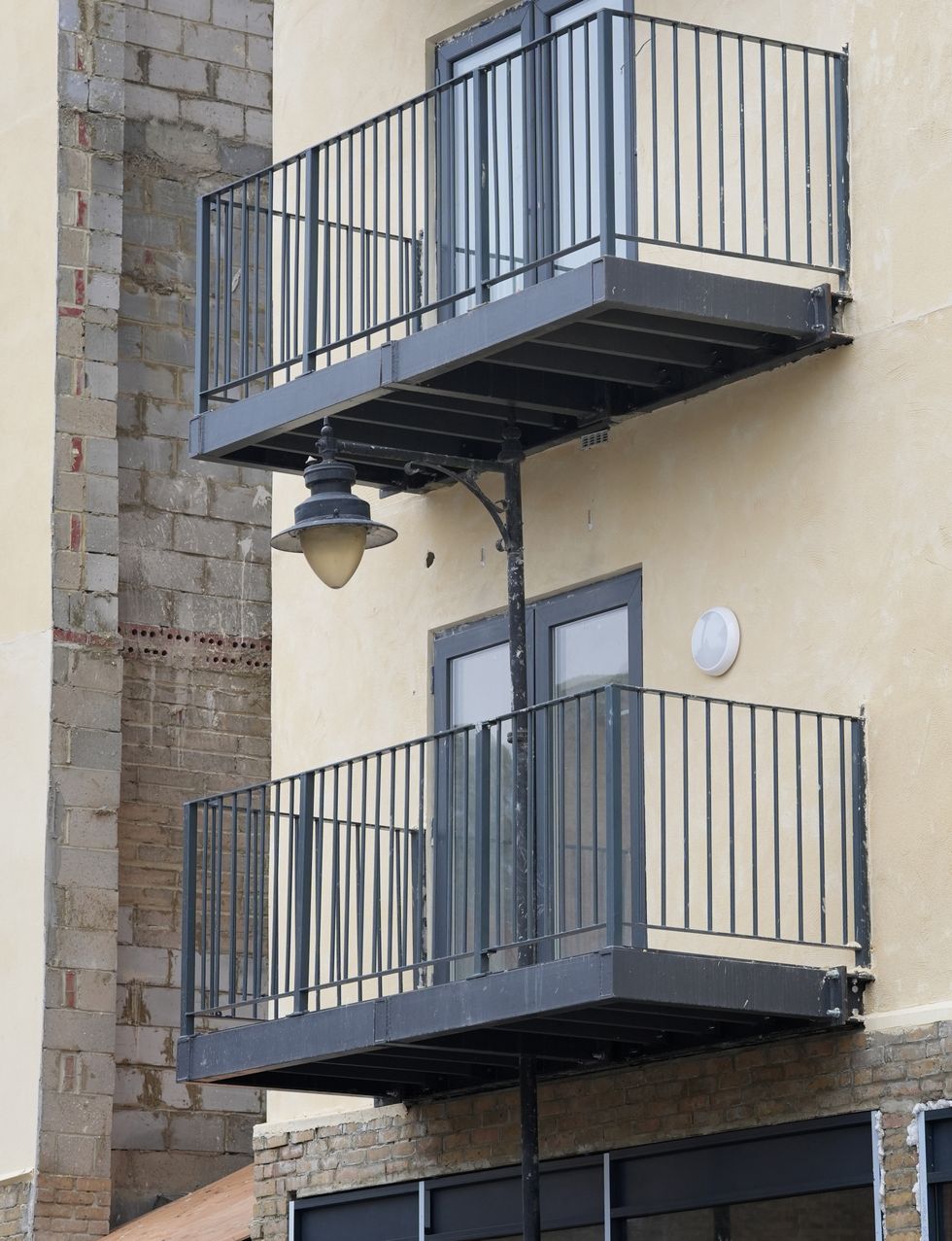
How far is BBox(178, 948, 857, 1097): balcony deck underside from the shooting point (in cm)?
1155

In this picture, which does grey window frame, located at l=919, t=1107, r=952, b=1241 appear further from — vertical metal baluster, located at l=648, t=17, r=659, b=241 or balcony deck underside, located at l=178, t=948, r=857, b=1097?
vertical metal baluster, located at l=648, t=17, r=659, b=241

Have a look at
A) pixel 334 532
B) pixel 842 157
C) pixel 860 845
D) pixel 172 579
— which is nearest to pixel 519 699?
pixel 334 532

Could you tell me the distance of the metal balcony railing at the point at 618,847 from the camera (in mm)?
12023

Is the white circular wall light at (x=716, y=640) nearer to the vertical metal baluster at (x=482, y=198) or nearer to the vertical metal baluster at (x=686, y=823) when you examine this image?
the vertical metal baluster at (x=686, y=823)

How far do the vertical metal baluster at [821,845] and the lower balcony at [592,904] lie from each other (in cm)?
2

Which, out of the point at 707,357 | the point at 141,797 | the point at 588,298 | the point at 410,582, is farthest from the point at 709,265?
the point at 141,797

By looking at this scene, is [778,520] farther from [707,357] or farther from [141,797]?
[141,797]

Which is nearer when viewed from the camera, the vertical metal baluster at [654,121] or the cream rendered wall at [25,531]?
the vertical metal baluster at [654,121]

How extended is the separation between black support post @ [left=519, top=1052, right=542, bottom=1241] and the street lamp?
2430 mm

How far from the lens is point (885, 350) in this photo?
485 inches

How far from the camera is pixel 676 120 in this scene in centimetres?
1234

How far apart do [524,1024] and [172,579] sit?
26.2ft

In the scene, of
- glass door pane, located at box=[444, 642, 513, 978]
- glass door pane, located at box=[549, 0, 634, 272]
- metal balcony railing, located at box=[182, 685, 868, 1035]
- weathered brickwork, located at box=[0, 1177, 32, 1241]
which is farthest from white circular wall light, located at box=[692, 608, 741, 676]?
weathered brickwork, located at box=[0, 1177, 32, 1241]

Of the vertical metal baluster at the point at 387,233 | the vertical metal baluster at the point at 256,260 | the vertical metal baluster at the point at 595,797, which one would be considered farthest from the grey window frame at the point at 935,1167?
the vertical metal baluster at the point at 256,260
